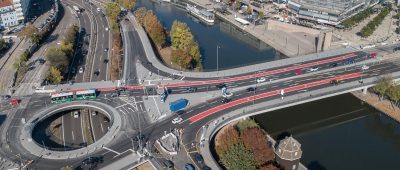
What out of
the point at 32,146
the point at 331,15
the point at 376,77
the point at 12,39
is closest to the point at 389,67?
the point at 376,77

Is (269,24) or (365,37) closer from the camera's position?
(365,37)

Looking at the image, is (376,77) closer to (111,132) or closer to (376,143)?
(376,143)

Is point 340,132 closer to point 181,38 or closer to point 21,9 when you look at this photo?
point 181,38

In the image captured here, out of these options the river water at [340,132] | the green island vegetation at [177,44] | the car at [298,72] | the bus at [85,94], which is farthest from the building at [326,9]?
the bus at [85,94]

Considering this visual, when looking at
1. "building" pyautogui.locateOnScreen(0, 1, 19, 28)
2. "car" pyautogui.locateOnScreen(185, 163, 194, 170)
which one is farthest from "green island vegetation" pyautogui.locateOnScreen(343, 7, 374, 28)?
"building" pyautogui.locateOnScreen(0, 1, 19, 28)

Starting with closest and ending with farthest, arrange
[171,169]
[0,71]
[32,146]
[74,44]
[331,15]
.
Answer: [171,169], [32,146], [0,71], [74,44], [331,15]

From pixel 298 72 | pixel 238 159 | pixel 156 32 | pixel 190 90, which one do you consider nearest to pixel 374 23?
pixel 298 72

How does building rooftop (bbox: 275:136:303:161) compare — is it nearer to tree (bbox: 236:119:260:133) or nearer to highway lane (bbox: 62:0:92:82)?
tree (bbox: 236:119:260:133)
